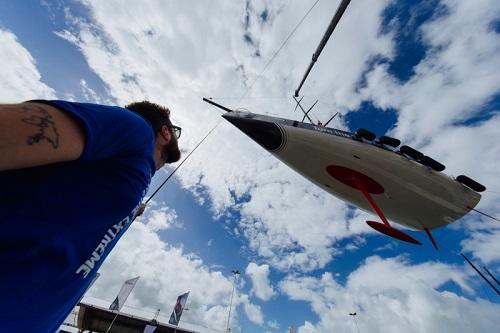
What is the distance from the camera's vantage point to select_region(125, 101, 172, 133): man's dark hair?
193 cm

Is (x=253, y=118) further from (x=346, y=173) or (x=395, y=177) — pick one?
(x=395, y=177)

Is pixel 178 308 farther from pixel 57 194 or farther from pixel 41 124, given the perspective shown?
pixel 41 124

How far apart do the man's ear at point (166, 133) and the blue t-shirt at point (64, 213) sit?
47cm

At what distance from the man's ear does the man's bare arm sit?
3.07 feet

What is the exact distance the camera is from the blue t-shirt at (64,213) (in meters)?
1.03

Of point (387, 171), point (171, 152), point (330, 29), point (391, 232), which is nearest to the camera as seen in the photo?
point (171, 152)

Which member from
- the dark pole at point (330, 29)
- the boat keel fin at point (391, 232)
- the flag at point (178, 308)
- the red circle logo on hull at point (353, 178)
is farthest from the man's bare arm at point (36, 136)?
the flag at point (178, 308)

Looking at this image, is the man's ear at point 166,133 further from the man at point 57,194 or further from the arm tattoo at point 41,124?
the arm tattoo at point 41,124

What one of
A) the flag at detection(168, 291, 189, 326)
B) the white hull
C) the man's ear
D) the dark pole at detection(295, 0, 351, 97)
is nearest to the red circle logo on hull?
the white hull

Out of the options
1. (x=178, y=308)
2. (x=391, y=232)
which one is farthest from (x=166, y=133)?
(x=178, y=308)

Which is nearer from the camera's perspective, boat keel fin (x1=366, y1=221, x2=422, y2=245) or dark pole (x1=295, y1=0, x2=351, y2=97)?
boat keel fin (x1=366, y1=221, x2=422, y2=245)

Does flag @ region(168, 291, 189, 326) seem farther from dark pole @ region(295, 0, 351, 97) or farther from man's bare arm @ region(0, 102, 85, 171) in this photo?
man's bare arm @ region(0, 102, 85, 171)

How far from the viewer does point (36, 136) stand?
0.84m

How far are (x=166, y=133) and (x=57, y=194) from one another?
0.98 meters
